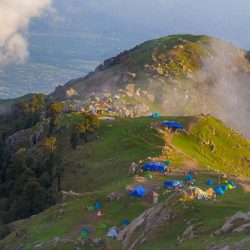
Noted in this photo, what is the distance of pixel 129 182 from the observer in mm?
64250

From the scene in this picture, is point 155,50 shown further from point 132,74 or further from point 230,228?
point 230,228

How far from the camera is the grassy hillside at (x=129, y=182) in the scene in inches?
1703

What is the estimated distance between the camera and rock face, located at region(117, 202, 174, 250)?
144 feet

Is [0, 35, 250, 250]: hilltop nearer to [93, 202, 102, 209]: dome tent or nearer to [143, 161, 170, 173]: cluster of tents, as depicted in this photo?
[93, 202, 102, 209]: dome tent

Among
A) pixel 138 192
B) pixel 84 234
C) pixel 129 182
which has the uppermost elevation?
pixel 138 192

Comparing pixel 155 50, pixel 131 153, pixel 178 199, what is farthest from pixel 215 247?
pixel 155 50

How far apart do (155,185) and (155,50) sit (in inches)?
4481

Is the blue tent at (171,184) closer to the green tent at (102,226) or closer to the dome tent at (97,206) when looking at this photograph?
the dome tent at (97,206)

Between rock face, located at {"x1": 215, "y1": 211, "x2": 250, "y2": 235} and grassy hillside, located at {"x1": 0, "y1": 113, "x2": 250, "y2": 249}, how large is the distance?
81 centimetres

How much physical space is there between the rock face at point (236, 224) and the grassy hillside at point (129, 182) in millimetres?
805

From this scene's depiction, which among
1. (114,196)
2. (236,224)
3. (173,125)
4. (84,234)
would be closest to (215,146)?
(173,125)

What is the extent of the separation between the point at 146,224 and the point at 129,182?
18.9m

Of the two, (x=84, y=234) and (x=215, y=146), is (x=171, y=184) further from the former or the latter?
(x=215, y=146)

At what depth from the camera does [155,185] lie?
62812 millimetres
